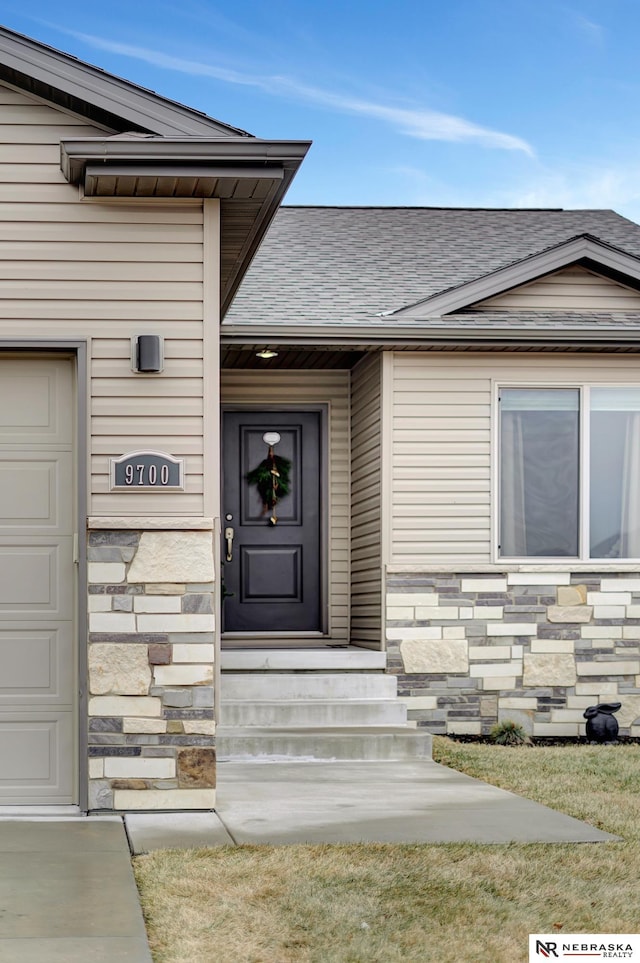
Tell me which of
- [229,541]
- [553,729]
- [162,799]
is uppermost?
[229,541]

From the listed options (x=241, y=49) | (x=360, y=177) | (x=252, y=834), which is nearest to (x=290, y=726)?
(x=252, y=834)

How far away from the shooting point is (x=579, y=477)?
33.7 ft

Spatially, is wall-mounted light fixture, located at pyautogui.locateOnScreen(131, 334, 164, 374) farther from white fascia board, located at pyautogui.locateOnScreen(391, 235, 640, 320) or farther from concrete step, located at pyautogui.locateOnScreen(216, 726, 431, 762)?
white fascia board, located at pyautogui.locateOnScreen(391, 235, 640, 320)

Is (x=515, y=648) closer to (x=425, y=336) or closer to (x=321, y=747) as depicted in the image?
(x=321, y=747)

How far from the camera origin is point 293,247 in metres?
12.0

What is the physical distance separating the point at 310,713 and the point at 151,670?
2966 mm

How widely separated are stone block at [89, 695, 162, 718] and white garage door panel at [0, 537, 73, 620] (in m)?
0.48

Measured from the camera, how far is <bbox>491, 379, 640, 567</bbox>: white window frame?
33.4 ft

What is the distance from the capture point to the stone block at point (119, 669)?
20.3ft

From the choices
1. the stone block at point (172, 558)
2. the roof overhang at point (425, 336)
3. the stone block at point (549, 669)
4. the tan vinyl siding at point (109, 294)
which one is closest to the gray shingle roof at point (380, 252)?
the roof overhang at point (425, 336)

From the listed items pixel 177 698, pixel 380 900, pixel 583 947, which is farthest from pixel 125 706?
pixel 583 947

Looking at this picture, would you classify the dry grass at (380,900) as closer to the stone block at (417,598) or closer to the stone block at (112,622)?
the stone block at (112,622)

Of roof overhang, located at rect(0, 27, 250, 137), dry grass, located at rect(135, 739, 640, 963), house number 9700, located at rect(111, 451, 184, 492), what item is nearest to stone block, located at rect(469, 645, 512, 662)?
dry grass, located at rect(135, 739, 640, 963)

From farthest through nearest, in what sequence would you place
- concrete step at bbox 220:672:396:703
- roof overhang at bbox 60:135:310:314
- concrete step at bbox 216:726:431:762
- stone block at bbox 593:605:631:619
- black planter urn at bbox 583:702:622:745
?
stone block at bbox 593:605:631:619 → black planter urn at bbox 583:702:622:745 → concrete step at bbox 220:672:396:703 → concrete step at bbox 216:726:431:762 → roof overhang at bbox 60:135:310:314
